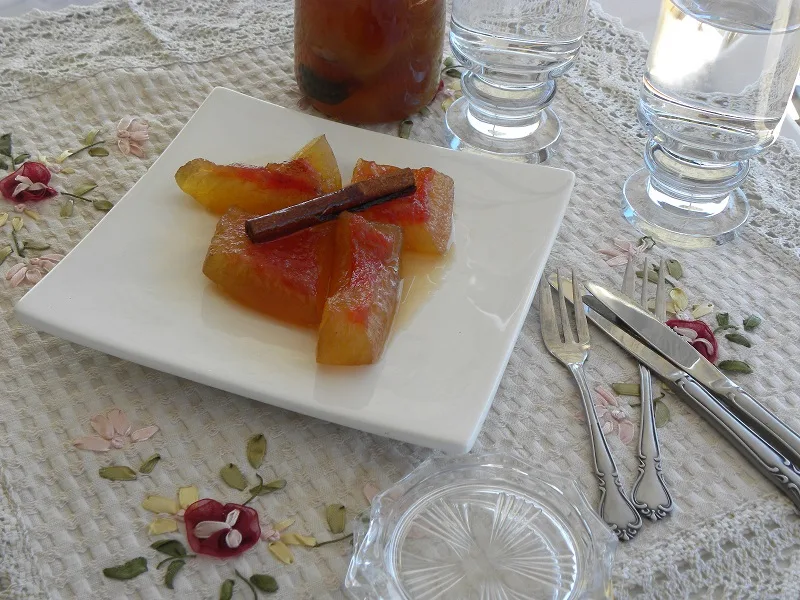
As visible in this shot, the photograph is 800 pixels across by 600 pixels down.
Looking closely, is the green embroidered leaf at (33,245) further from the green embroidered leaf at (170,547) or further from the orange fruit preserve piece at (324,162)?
the green embroidered leaf at (170,547)

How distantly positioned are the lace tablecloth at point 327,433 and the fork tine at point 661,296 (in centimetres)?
5

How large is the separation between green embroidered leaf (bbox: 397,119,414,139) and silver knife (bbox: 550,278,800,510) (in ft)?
1.50

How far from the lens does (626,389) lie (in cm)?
96

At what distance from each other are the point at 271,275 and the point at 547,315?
0.33 m

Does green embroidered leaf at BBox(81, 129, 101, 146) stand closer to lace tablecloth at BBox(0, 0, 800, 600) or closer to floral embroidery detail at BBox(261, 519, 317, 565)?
lace tablecloth at BBox(0, 0, 800, 600)

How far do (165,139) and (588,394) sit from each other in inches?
29.7

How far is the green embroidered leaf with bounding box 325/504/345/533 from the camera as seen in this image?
82 cm

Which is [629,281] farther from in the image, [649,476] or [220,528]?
[220,528]

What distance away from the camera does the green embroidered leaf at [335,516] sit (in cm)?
82

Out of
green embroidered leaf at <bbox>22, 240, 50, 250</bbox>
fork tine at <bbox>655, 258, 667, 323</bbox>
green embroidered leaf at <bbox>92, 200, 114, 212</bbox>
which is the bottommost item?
green embroidered leaf at <bbox>22, 240, 50, 250</bbox>

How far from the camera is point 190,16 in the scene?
1557 millimetres

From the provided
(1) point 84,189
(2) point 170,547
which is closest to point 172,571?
(2) point 170,547

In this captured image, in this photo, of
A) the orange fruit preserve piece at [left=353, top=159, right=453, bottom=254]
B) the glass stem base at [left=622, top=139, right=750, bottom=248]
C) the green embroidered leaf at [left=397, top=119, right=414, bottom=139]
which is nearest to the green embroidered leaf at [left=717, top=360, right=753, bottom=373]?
the glass stem base at [left=622, top=139, right=750, bottom=248]

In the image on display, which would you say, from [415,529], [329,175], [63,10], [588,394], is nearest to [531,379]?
[588,394]
